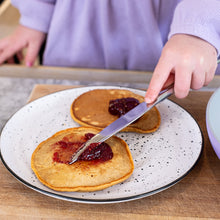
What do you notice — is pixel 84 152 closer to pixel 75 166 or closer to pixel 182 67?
pixel 75 166

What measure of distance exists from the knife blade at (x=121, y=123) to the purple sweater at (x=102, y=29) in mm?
485

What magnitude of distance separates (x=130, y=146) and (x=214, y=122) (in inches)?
9.6

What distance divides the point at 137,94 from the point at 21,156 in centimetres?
48

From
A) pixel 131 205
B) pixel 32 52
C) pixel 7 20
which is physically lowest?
pixel 7 20

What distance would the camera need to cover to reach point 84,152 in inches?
29.9

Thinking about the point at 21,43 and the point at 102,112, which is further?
the point at 21,43

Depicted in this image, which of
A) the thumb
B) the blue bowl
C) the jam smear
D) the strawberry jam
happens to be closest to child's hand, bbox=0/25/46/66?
the thumb

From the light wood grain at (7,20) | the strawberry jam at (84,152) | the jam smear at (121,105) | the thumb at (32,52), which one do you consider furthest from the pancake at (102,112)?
the light wood grain at (7,20)

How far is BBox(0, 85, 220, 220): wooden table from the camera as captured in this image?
672 mm

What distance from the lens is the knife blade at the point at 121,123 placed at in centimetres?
78

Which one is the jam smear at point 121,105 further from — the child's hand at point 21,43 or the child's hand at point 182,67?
the child's hand at point 21,43

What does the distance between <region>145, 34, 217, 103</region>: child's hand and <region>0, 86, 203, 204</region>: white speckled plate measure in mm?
131

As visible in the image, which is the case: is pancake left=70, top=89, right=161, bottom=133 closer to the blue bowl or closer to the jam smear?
the jam smear

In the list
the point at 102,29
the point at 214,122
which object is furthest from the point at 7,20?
the point at 214,122
